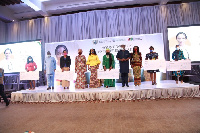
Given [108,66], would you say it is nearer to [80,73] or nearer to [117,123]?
[80,73]

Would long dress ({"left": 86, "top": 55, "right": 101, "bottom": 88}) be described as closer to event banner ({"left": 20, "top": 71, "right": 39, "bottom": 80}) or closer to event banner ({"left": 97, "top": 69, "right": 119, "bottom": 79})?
event banner ({"left": 97, "top": 69, "right": 119, "bottom": 79})

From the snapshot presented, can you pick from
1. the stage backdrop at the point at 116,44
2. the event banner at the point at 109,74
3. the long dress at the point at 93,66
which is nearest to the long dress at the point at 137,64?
the event banner at the point at 109,74

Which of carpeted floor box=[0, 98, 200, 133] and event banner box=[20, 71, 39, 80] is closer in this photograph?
carpeted floor box=[0, 98, 200, 133]

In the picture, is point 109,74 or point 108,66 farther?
point 108,66

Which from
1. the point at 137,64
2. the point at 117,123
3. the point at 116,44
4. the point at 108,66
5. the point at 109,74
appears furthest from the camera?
the point at 116,44

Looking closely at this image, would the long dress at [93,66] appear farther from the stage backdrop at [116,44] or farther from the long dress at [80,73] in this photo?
the stage backdrop at [116,44]

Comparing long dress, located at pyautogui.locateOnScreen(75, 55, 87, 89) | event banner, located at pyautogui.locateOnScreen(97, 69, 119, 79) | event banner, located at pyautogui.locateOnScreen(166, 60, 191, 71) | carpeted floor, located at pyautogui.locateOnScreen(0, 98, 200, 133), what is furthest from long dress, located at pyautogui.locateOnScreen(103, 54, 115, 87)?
carpeted floor, located at pyautogui.locateOnScreen(0, 98, 200, 133)

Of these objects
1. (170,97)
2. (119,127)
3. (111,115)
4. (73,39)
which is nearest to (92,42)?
(73,39)

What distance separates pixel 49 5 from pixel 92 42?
2.96 meters

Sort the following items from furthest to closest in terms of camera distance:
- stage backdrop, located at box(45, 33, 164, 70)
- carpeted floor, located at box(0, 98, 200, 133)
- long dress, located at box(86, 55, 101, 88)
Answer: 1. stage backdrop, located at box(45, 33, 164, 70)
2. long dress, located at box(86, 55, 101, 88)
3. carpeted floor, located at box(0, 98, 200, 133)

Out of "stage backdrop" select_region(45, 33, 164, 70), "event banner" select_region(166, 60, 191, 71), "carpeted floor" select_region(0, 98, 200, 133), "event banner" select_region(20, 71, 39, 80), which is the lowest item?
"carpeted floor" select_region(0, 98, 200, 133)

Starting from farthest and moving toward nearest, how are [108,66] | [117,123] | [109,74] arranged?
[108,66] < [109,74] < [117,123]

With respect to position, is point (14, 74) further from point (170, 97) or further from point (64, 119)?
point (170, 97)

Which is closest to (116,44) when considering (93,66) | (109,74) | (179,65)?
(93,66)
